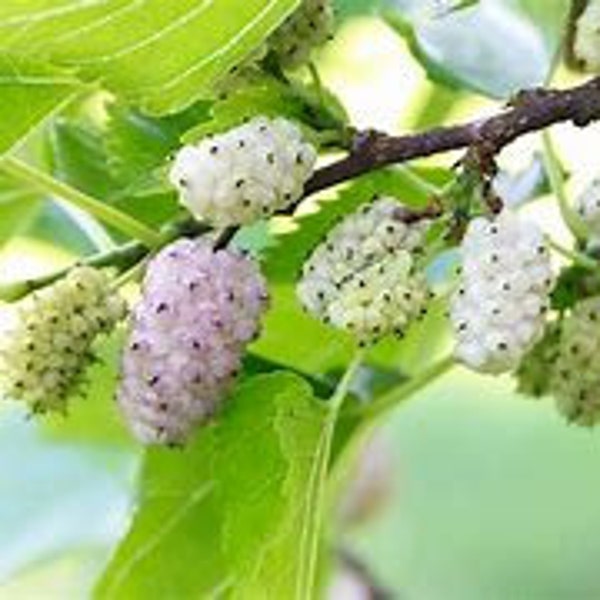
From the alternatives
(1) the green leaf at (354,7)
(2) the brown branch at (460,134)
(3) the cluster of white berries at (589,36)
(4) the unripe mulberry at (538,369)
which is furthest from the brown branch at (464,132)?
(1) the green leaf at (354,7)

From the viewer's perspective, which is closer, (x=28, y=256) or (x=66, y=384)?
(x=66, y=384)

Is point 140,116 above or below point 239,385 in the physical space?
above

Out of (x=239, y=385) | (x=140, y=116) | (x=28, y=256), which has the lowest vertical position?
(x=28, y=256)

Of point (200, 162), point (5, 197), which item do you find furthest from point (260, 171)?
point (5, 197)

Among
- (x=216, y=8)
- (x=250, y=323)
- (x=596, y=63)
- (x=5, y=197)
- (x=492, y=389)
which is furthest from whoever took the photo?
(x=492, y=389)

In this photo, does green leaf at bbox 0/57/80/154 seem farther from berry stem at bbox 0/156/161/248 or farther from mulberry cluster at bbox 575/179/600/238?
mulberry cluster at bbox 575/179/600/238

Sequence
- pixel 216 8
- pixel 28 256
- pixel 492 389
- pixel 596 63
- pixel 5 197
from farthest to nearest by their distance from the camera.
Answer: pixel 492 389 < pixel 28 256 < pixel 5 197 < pixel 596 63 < pixel 216 8

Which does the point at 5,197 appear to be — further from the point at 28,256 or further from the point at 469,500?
the point at 469,500
